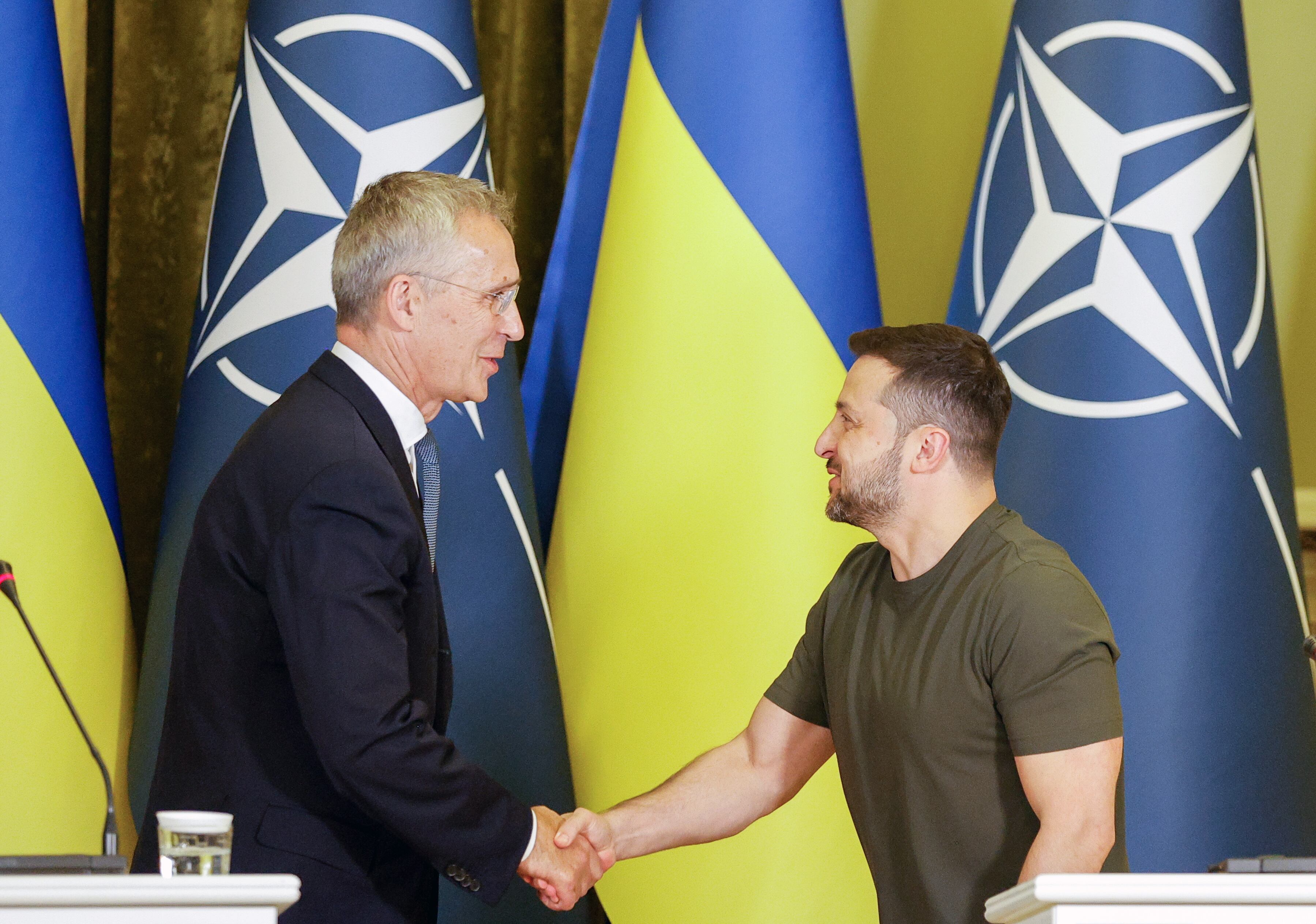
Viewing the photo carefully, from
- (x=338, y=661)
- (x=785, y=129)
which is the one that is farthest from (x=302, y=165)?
(x=338, y=661)

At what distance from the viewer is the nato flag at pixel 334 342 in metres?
2.48

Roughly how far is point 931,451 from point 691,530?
2.33ft

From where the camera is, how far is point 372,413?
1.77 m

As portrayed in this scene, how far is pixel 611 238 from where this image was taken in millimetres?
2768

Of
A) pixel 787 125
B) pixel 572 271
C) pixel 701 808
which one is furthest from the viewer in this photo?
pixel 572 271

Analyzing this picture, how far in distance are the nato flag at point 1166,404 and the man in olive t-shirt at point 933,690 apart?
0.58 metres

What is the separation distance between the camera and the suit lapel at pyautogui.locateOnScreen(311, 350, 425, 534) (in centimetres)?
176

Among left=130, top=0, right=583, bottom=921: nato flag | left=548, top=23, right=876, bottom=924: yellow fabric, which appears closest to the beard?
left=548, top=23, right=876, bottom=924: yellow fabric

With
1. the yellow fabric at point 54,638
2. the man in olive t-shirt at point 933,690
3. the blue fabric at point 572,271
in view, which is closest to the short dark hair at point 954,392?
the man in olive t-shirt at point 933,690

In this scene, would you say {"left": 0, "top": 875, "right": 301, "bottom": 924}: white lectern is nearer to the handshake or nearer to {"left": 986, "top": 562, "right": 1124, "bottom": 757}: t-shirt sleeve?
the handshake

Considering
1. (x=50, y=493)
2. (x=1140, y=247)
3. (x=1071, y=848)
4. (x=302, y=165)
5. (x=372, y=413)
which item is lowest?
(x=1071, y=848)

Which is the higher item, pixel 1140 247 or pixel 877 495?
pixel 1140 247

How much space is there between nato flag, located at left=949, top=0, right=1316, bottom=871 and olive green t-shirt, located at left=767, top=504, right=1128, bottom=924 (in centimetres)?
60

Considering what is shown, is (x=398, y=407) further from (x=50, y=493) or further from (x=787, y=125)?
(x=787, y=125)
